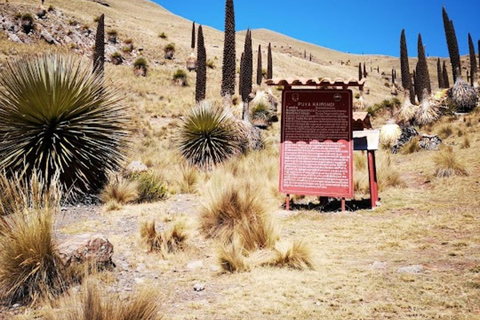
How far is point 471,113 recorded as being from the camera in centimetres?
2095

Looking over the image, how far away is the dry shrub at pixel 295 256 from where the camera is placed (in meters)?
4.40

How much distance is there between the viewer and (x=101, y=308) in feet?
7.95

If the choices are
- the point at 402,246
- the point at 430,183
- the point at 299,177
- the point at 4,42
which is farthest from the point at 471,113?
the point at 4,42

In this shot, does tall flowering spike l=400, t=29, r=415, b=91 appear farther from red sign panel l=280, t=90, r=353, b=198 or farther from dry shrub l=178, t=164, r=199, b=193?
dry shrub l=178, t=164, r=199, b=193

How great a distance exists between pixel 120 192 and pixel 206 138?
475 centimetres

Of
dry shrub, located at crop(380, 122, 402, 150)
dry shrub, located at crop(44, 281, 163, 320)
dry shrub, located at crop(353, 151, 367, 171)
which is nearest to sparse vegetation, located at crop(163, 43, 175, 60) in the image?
dry shrub, located at crop(380, 122, 402, 150)

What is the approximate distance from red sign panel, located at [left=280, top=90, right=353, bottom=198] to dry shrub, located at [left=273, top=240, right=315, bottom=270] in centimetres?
372

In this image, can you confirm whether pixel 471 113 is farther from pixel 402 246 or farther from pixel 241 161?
pixel 402 246

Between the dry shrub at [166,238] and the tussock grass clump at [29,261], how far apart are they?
147 cm

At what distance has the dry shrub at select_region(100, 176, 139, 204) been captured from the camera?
7911 mm

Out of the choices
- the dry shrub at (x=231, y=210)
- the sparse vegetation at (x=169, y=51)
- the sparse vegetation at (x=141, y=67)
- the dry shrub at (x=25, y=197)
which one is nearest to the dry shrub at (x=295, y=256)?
the dry shrub at (x=231, y=210)

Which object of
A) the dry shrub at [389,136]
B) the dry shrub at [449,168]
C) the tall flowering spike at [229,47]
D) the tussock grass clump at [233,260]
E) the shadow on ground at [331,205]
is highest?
the tall flowering spike at [229,47]

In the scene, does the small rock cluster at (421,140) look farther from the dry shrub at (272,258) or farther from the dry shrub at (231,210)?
the dry shrub at (272,258)

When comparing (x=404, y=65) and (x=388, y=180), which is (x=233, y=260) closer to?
(x=388, y=180)
